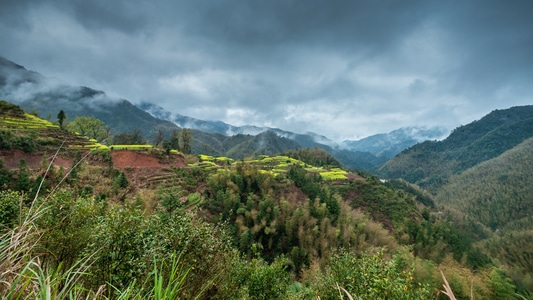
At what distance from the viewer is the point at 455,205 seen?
100 meters

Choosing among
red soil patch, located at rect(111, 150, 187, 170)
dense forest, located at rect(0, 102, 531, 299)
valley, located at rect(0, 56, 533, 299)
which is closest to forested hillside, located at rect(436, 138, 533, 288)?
valley, located at rect(0, 56, 533, 299)

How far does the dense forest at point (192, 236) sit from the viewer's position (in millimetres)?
2557

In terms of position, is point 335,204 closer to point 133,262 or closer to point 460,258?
point 460,258

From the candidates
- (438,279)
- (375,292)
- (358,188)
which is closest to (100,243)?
(375,292)

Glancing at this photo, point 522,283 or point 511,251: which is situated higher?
point 522,283

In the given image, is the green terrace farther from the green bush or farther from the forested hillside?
the forested hillside

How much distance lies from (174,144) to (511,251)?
65523 mm

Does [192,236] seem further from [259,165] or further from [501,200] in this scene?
[501,200]

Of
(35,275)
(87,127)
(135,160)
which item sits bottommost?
(135,160)

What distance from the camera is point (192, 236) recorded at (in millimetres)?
6527

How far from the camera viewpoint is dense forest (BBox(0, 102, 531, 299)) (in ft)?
8.39

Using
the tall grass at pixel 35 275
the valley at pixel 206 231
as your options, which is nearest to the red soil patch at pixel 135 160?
the valley at pixel 206 231

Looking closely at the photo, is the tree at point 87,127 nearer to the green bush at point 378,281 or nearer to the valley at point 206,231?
the valley at point 206,231

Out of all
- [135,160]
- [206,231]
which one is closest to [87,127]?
[135,160]
